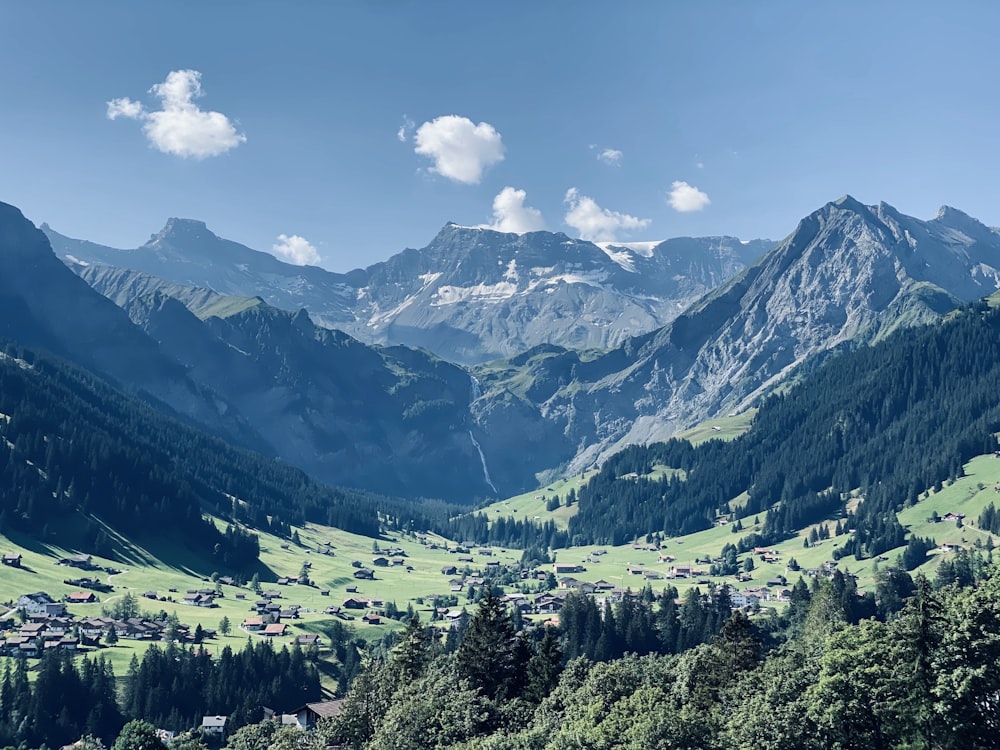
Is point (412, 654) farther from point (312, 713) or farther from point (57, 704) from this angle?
point (57, 704)

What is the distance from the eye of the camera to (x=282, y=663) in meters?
185

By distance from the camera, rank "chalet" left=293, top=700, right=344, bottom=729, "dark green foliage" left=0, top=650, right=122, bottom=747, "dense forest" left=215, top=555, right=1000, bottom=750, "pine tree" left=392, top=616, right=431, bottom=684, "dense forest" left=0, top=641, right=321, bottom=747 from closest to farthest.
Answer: "dense forest" left=215, top=555, right=1000, bottom=750 < "pine tree" left=392, top=616, right=431, bottom=684 < "chalet" left=293, top=700, right=344, bottom=729 < "dark green foliage" left=0, top=650, right=122, bottom=747 < "dense forest" left=0, top=641, right=321, bottom=747

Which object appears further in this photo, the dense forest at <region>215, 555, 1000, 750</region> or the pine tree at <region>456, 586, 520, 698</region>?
the pine tree at <region>456, 586, 520, 698</region>

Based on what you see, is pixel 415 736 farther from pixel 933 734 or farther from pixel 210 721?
pixel 210 721

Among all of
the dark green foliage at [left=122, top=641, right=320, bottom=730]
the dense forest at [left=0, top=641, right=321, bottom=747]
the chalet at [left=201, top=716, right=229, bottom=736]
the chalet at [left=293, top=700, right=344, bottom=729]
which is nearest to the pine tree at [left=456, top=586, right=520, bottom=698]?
the chalet at [left=293, top=700, right=344, bottom=729]

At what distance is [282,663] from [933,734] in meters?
144

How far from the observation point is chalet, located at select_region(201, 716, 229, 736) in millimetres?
159712

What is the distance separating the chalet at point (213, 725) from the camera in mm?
159712

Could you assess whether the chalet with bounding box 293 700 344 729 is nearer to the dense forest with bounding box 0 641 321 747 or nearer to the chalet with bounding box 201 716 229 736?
the chalet with bounding box 201 716 229 736

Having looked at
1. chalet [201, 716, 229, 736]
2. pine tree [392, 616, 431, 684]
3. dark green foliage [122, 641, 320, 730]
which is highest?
pine tree [392, 616, 431, 684]

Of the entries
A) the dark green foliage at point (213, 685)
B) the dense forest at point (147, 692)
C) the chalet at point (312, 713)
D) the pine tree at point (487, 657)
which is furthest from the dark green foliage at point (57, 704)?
the pine tree at point (487, 657)

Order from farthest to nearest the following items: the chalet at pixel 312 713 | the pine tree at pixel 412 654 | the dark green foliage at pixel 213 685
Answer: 1. the dark green foliage at pixel 213 685
2. the chalet at pixel 312 713
3. the pine tree at pixel 412 654

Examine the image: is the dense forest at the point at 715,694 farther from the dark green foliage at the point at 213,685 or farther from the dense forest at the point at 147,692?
the dense forest at the point at 147,692

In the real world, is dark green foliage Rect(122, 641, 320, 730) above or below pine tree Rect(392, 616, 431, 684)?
below
